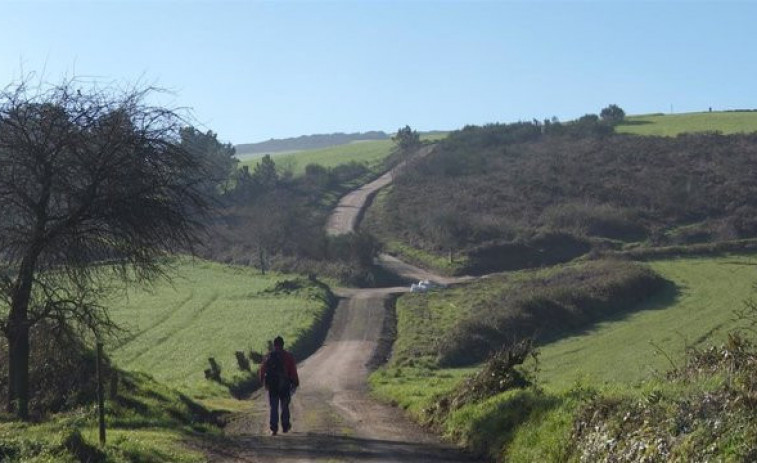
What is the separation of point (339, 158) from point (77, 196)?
13842cm

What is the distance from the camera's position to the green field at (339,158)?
146 metres

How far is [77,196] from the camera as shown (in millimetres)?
17891

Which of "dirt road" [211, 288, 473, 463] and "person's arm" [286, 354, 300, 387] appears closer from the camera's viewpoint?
"dirt road" [211, 288, 473, 463]

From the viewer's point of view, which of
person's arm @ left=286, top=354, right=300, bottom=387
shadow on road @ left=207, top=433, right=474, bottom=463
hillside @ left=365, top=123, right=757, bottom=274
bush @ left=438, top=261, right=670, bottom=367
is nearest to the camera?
shadow on road @ left=207, top=433, right=474, bottom=463

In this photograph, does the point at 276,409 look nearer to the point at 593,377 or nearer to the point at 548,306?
the point at 593,377

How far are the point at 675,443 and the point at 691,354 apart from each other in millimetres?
5041

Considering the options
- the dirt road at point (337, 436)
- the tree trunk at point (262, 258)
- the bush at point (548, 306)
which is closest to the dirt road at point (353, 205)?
the tree trunk at point (262, 258)

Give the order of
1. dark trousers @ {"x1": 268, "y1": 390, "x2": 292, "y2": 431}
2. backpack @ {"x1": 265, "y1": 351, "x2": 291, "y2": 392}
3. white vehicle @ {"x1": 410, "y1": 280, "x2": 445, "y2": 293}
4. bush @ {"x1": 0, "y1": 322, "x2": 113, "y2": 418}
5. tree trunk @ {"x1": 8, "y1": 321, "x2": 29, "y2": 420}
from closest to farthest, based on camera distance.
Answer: dark trousers @ {"x1": 268, "y1": 390, "x2": 292, "y2": 431} < backpack @ {"x1": 265, "y1": 351, "x2": 291, "y2": 392} < tree trunk @ {"x1": 8, "y1": 321, "x2": 29, "y2": 420} < bush @ {"x1": 0, "y1": 322, "x2": 113, "y2": 418} < white vehicle @ {"x1": 410, "y1": 280, "x2": 445, "y2": 293}

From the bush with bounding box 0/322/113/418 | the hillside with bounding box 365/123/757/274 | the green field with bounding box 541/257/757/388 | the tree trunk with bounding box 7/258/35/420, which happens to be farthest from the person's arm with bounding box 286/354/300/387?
the hillside with bounding box 365/123/757/274

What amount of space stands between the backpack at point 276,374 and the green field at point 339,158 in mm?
118353

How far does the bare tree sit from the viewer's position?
57.9 ft

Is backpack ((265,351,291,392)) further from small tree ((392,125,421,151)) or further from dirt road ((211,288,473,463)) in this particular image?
small tree ((392,125,421,151))

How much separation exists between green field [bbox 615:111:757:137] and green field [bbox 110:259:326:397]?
239 feet

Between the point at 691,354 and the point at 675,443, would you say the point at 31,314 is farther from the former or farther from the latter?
the point at 675,443
